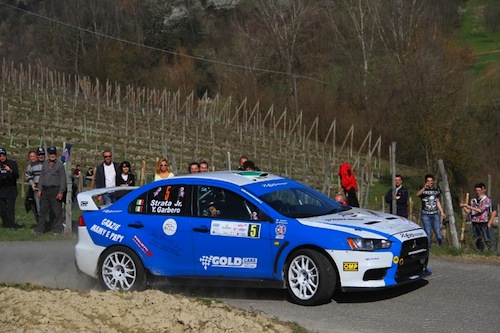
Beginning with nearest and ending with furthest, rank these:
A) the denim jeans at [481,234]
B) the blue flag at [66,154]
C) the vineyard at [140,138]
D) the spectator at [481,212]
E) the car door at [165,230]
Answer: the car door at [165,230] < the spectator at [481,212] < the denim jeans at [481,234] < the blue flag at [66,154] < the vineyard at [140,138]

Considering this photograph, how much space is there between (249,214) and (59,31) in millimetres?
77682

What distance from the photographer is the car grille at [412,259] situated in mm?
10961

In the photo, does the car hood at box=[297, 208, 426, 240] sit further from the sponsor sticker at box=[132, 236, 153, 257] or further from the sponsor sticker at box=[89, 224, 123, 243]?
the sponsor sticker at box=[89, 224, 123, 243]

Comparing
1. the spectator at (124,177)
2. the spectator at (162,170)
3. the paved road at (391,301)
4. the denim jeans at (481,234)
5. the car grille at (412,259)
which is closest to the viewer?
the paved road at (391,301)

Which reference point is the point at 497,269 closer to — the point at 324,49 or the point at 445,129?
the point at 445,129

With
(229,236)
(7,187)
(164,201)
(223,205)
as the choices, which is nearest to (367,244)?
(229,236)

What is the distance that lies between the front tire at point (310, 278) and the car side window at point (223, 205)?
0.79m

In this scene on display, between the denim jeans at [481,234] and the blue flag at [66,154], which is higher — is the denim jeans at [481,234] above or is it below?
below

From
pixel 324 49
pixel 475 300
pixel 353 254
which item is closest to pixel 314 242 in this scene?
pixel 353 254

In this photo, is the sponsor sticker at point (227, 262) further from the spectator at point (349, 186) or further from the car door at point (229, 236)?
the spectator at point (349, 186)

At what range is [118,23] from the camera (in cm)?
8631

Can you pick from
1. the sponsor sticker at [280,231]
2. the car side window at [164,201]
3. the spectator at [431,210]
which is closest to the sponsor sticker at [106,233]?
the car side window at [164,201]

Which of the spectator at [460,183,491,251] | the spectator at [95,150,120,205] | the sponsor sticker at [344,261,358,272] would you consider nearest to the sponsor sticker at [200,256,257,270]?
the sponsor sticker at [344,261,358,272]

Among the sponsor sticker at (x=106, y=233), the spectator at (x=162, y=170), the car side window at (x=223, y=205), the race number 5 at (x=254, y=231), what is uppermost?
the spectator at (x=162, y=170)
